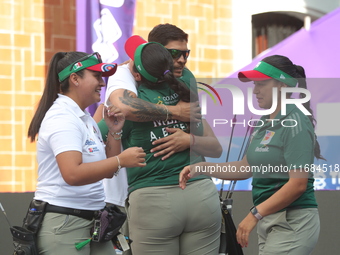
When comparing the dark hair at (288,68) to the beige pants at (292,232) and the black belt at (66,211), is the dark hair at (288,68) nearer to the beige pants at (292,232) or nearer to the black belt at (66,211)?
the beige pants at (292,232)

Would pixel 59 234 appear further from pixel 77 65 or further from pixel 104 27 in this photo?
pixel 104 27

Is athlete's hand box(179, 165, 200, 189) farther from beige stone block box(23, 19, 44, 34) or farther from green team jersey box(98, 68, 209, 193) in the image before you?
beige stone block box(23, 19, 44, 34)

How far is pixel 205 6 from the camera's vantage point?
6879mm

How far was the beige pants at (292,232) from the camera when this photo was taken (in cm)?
343

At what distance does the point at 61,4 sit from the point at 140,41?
2.75 metres

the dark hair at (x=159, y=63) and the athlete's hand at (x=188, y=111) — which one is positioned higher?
the dark hair at (x=159, y=63)

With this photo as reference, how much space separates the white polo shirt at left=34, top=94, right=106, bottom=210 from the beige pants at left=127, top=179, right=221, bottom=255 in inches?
12.9

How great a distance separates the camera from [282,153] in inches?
137

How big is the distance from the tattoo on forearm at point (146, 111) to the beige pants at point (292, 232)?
808 mm

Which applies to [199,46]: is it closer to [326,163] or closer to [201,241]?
[326,163]

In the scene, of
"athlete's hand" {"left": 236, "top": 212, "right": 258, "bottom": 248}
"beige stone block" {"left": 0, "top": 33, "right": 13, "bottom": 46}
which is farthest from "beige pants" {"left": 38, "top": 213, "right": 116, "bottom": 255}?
"beige stone block" {"left": 0, "top": 33, "right": 13, "bottom": 46}

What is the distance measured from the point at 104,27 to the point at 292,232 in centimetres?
304

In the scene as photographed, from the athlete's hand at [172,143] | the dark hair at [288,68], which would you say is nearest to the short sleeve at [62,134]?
the athlete's hand at [172,143]

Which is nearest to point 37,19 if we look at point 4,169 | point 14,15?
point 14,15
